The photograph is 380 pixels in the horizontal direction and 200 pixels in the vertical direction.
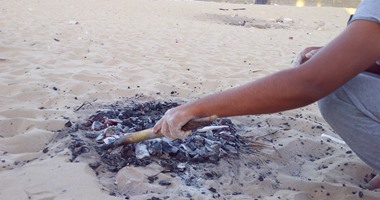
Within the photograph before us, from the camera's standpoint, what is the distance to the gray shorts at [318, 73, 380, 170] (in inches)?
68.3

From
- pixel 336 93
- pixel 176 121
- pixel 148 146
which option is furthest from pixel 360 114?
pixel 148 146

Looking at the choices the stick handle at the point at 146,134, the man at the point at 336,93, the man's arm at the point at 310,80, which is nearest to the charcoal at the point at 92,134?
the stick handle at the point at 146,134

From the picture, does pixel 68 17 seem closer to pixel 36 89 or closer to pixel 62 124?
pixel 36 89

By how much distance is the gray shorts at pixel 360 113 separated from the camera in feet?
5.69

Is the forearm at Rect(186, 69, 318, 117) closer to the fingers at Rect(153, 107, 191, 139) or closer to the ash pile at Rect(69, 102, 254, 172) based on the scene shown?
the fingers at Rect(153, 107, 191, 139)

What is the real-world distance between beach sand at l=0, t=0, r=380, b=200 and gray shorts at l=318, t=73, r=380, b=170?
44 centimetres

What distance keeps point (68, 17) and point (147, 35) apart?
2014mm

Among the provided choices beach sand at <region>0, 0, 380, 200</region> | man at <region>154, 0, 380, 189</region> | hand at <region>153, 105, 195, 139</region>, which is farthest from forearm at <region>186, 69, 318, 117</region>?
beach sand at <region>0, 0, 380, 200</region>

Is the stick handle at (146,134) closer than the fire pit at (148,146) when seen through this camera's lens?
Yes

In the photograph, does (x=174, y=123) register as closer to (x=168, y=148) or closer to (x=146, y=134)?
(x=146, y=134)

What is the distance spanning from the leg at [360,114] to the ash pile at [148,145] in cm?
79

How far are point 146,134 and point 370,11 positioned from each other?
1170mm

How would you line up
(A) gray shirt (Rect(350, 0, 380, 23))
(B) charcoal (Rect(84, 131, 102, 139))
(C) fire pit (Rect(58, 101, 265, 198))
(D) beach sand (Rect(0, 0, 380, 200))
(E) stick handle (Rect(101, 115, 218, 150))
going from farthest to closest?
1. (B) charcoal (Rect(84, 131, 102, 139))
2. (C) fire pit (Rect(58, 101, 265, 198))
3. (D) beach sand (Rect(0, 0, 380, 200))
4. (E) stick handle (Rect(101, 115, 218, 150))
5. (A) gray shirt (Rect(350, 0, 380, 23))

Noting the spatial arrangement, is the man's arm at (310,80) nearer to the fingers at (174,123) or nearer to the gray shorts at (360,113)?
the fingers at (174,123)
